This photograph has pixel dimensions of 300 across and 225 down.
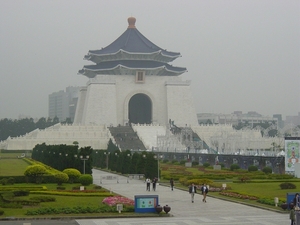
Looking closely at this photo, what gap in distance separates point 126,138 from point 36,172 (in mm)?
26403

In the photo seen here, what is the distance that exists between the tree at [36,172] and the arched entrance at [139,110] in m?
39.4

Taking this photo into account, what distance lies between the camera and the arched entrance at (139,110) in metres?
60.7

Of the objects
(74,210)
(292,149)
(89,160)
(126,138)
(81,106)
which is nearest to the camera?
(74,210)

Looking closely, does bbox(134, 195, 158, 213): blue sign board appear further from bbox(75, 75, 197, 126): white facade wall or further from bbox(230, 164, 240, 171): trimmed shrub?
bbox(75, 75, 197, 126): white facade wall

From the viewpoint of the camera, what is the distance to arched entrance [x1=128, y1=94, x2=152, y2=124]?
6066 cm

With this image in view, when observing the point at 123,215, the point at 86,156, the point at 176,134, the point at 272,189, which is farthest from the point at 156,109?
the point at 123,215

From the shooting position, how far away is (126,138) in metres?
47.1

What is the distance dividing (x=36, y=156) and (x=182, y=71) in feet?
90.4

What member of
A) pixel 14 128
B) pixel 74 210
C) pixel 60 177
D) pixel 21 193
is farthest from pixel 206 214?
pixel 14 128

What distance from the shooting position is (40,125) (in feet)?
246

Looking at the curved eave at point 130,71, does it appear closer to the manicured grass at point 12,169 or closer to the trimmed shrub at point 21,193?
the manicured grass at point 12,169

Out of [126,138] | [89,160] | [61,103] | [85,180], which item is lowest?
[85,180]

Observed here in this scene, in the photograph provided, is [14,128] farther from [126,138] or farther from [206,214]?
[206,214]

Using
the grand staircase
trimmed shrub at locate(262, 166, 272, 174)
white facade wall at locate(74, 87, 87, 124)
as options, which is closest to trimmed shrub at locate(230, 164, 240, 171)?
trimmed shrub at locate(262, 166, 272, 174)
